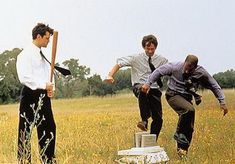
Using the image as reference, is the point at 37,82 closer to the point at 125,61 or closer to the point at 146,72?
the point at 125,61

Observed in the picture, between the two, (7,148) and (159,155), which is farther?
(7,148)

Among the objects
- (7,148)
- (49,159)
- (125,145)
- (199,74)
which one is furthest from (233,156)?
(7,148)

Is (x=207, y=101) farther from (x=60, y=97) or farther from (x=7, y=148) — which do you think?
(x=7, y=148)

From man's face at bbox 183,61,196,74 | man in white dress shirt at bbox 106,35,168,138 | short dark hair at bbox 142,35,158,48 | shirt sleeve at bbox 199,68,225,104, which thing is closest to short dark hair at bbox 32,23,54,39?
man in white dress shirt at bbox 106,35,168,138

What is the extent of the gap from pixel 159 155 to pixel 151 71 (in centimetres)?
93

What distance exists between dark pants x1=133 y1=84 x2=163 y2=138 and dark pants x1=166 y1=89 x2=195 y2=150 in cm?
13

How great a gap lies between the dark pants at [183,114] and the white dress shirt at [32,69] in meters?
1.24

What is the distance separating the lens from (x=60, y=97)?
24.3 feet

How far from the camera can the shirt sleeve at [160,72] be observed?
5848 mm

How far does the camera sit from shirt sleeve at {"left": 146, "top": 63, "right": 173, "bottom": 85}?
5848mm

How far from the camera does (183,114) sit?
599cm

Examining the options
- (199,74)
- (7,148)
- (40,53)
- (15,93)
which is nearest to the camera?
(40,53)

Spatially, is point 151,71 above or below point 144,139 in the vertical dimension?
above

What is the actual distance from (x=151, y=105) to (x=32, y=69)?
1362 millimetres
